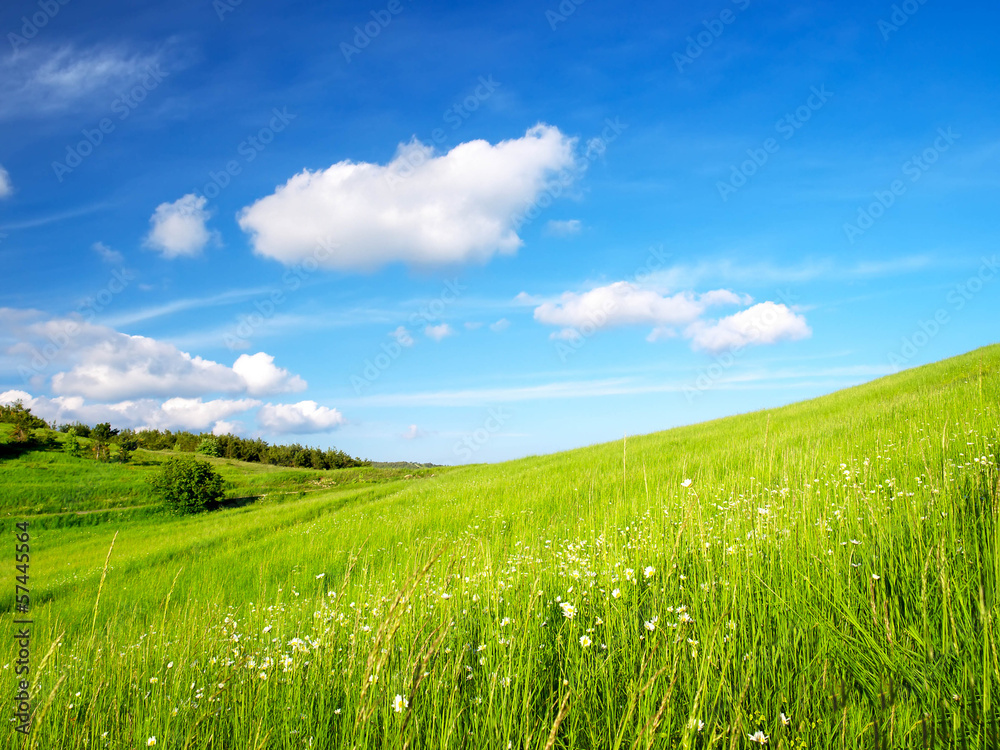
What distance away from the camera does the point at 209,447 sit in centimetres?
4453

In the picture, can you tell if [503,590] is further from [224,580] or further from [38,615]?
[38,615]

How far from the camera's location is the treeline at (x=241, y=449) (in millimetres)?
42066

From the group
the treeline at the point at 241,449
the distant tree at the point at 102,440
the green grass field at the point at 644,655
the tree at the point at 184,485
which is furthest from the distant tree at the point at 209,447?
the green grass field at the point at 644,655

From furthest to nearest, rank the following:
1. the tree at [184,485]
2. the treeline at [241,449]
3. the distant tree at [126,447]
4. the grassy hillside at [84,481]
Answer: the treeline at [241,449] → the distant tree at [126,447] → the tree at [184,485] → the grassy hillside at [84,481]

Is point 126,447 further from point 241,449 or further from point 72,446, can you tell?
point 241,449

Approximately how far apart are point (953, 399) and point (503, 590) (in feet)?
38.9

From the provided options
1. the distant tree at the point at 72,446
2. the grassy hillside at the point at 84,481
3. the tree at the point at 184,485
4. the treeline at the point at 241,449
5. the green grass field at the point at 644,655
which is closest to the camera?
the green grass field at the point at 644,655

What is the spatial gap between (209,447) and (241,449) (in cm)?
301

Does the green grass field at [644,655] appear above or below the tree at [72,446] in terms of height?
below

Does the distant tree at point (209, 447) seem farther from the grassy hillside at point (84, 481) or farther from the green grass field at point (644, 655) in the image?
the green grass field at point (644, 655)

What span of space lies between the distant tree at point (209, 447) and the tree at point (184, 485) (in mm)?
13246

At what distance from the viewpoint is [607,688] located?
8.01 feet

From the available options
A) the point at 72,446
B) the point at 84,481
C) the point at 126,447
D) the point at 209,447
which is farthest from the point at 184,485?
the point at 209,447

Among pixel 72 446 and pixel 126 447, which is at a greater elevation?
pixel 72 446
